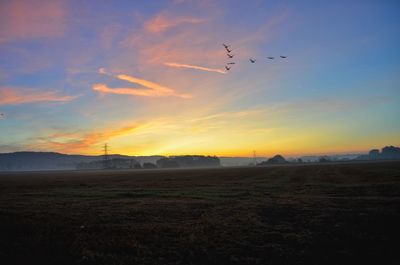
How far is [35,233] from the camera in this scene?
1489 centimetres

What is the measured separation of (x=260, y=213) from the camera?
20.0 m

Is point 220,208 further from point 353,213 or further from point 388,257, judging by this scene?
point 388,257

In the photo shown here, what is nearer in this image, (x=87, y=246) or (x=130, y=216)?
(x=87, y=246)

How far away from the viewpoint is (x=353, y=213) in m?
18.9

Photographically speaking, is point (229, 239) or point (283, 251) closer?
point (283, 251)

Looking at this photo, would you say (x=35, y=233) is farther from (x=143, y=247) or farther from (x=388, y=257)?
(x=388, y=257)

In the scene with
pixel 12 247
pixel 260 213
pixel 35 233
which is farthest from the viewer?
pixel 260 213

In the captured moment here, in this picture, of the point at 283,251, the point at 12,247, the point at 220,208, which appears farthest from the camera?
the point at 220,208

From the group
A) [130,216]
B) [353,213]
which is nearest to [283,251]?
[353,213]

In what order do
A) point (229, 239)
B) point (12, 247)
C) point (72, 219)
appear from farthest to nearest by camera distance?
point (72, 219) < point (229, 239) < point (12, 247)

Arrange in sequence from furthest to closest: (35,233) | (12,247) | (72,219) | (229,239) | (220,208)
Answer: (220,208)
(72,219)
(35,233)
(229,239)
(12,247)

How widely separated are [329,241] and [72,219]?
13.4m

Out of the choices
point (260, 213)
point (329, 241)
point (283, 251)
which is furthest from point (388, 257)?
point (260, 213)

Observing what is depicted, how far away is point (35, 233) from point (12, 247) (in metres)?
2.29
